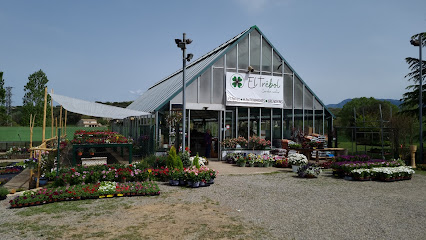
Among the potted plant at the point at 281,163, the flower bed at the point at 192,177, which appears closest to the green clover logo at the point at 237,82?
the potted plant at the point at 281,163

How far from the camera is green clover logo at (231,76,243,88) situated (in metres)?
16.5

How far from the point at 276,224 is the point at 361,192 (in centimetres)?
461

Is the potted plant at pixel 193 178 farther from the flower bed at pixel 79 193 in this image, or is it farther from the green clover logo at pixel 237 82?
the green clover logo at pixel 237 82

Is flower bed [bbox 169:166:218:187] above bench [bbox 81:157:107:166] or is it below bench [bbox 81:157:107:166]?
below

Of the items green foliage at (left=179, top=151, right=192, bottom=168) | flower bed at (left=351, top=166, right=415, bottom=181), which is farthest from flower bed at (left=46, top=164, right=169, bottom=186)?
flower bed at (left=351, top=166, right=415, bottom=181)

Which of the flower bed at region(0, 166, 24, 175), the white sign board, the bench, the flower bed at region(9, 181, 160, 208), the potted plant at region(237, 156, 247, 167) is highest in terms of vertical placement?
the white sign board

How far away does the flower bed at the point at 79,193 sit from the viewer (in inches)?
287

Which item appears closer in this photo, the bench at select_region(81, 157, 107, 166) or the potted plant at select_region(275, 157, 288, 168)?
the bench at select_region(81, 157, 107, 166)

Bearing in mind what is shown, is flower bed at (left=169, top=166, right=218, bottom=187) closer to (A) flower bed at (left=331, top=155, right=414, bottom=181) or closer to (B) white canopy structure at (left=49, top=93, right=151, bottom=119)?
(B) white canopy structure at (left=49, top=93, right=151, bottom=119)

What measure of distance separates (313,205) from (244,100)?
981 cm

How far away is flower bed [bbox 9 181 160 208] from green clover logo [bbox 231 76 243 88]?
901 centimetres

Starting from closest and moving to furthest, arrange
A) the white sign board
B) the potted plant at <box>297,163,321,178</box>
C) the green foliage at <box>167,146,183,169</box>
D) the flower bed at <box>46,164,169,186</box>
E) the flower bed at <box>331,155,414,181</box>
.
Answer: the flower bed at <box>46,164,169,186</box>, the green foliage at <box>167,146,183,169</box>, the flower bed at <box>331,155,414,181</box>, the potted plant at <box>297,163,321,178</box>, the white sign board

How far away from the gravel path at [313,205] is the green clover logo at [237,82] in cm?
641

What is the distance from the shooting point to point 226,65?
16.5 m
